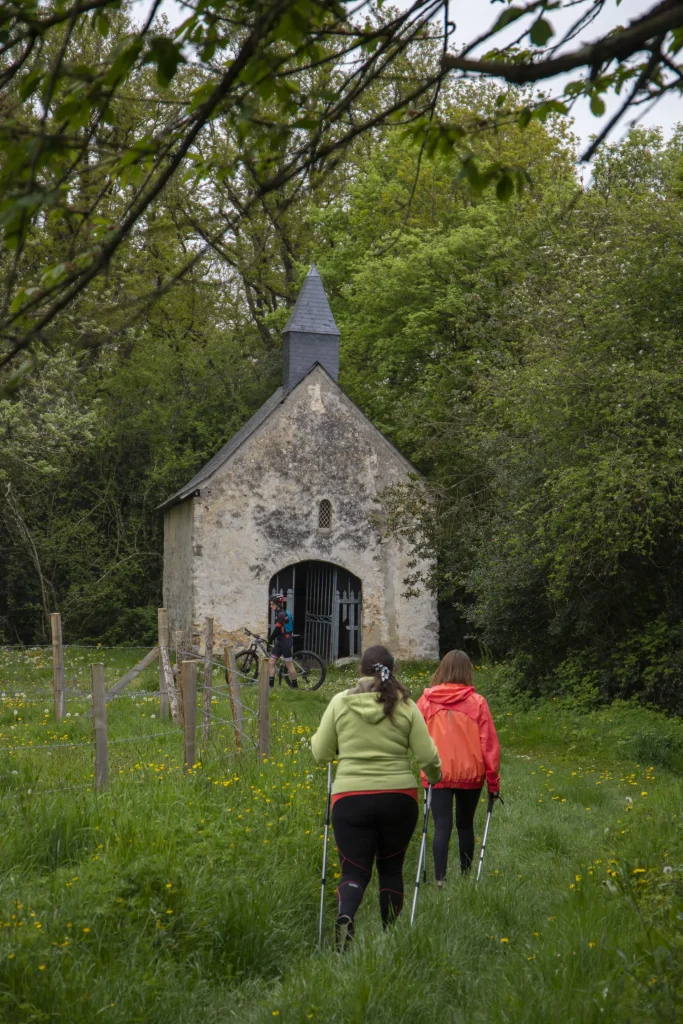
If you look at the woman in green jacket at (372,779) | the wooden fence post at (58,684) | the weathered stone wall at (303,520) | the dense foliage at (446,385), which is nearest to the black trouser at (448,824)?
the woman in green jacket at (372,779)

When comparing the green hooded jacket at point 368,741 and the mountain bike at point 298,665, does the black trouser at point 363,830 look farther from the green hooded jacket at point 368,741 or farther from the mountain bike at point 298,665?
the mountain bike at point 298,665

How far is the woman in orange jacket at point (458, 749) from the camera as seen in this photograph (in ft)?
21.8

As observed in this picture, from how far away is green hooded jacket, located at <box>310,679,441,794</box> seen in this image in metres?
5.43

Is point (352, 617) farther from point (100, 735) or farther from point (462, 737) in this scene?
point (462, 737)

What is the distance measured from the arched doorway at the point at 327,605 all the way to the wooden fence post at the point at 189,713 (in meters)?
15.3

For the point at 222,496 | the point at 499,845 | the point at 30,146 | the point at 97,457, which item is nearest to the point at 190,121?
the point at 30,146

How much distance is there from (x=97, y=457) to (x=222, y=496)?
22.4ft

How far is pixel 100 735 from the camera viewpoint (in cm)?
805

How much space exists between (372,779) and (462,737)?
4.57 ft

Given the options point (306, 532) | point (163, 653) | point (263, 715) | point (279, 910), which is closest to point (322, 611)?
point (306, 532)

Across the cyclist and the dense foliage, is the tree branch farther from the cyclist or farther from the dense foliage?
the cyclist

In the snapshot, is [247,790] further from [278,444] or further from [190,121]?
[278,444]

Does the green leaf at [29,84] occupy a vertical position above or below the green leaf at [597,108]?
below

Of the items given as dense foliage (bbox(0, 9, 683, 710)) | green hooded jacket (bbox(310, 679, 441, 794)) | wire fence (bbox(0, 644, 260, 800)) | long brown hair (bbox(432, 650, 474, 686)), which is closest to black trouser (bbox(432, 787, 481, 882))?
long brown hair (bbox(432, 650, 474, 686))
